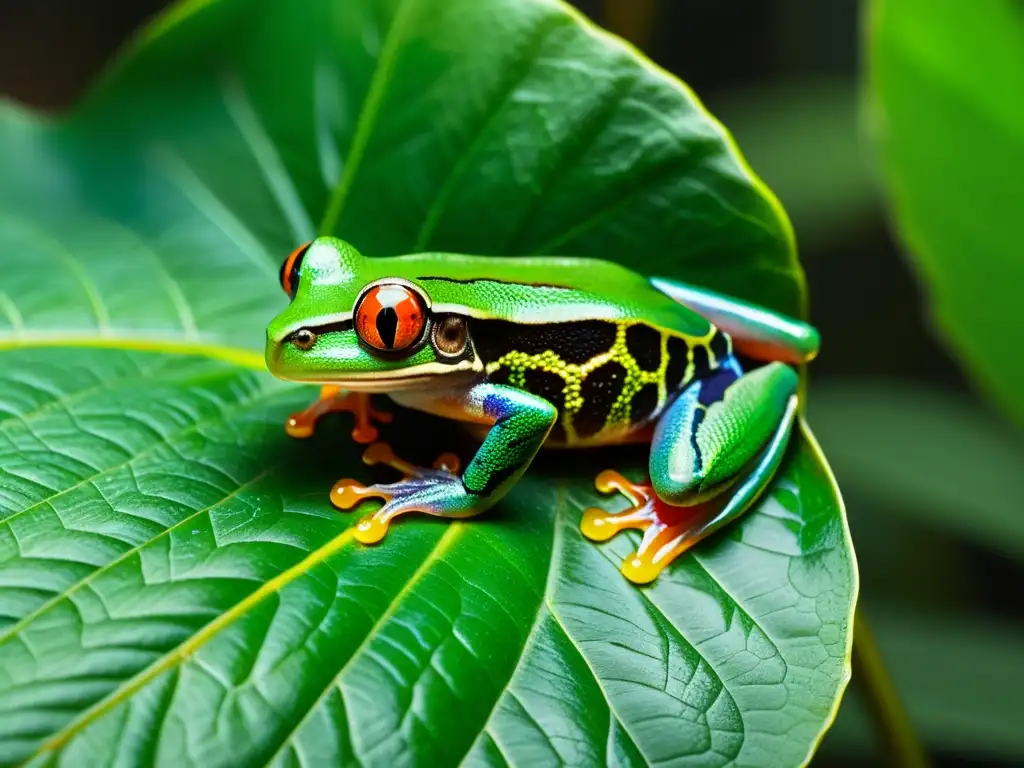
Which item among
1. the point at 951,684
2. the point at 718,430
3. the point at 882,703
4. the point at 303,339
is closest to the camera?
the point at 303,339

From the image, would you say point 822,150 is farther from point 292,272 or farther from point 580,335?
point 292,272

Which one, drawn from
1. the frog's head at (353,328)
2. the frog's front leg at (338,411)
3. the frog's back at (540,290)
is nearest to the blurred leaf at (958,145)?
the frog's back at (540,290)

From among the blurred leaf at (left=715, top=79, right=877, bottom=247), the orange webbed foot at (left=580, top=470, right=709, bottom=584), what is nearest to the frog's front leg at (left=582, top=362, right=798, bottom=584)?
the orange webbed foot at (left=580, top=470, right=709, bottom=584)

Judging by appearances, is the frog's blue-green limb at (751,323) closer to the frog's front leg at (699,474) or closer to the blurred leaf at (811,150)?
the frog's front leg at (699,474)

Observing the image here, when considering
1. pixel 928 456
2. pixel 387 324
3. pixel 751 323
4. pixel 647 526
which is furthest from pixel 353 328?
pixel 928 456

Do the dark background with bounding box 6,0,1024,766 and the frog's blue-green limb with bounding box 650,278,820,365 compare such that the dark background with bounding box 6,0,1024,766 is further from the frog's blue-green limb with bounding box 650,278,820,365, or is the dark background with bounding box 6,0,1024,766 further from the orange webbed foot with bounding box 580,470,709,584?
the orange webbed foot with bounding box 580,470,709,584

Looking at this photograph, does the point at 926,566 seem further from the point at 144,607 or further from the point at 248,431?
the point at 144,607

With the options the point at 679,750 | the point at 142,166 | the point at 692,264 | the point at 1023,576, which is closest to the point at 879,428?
the point at 1023,576
